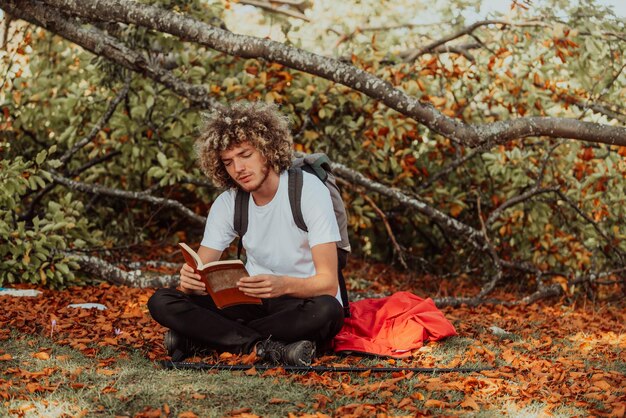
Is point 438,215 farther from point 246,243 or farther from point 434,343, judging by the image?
point 246,243

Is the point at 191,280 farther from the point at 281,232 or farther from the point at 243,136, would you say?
the point at 243,136

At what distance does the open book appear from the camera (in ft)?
12.2

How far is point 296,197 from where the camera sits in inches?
163

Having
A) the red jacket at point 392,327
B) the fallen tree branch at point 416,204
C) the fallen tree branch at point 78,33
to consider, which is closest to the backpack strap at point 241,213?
the red jacket at point 392,327

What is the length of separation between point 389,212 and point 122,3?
11.8ft

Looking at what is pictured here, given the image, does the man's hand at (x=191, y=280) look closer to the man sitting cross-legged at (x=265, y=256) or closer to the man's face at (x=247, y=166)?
the man sitting cross-legged at (x=265, y=256)

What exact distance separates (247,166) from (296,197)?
0.30m

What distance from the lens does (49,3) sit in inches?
223

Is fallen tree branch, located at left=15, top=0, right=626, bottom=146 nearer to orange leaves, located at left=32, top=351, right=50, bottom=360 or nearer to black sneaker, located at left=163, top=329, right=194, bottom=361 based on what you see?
black sneaker, located at left=163, top=329, right=194, bottom=361

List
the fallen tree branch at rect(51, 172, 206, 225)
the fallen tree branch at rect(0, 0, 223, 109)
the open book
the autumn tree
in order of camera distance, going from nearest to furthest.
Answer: the open book
the fallen tree branch at rect(0, 0, 223, 109)
the autumn tree
the fallen tree branch at rect(51, 172, 206, 225)

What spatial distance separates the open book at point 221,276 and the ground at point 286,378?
14.2 inches

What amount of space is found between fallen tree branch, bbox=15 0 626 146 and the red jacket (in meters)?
1.20

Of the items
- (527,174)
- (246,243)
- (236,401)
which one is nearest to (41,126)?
(246,243)

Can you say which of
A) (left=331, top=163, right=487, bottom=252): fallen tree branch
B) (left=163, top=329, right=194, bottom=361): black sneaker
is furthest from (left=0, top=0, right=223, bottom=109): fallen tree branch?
(left=163, top=329, right=194, bottom=361): black sneaker
